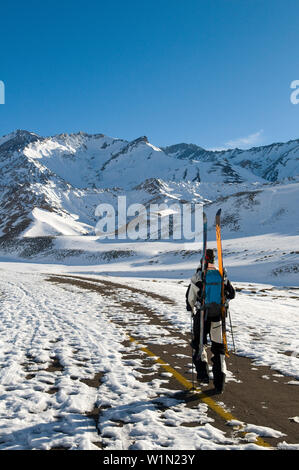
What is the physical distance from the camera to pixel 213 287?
673 centimetres

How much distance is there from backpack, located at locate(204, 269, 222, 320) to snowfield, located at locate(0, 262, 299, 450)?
59.7 inches

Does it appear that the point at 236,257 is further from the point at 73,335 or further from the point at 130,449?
the point at 130,449

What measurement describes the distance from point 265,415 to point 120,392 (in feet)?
8.39

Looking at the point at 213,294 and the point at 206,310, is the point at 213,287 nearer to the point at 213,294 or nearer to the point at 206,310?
the point at 213,294

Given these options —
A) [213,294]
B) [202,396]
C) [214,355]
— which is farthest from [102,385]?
[213,294]

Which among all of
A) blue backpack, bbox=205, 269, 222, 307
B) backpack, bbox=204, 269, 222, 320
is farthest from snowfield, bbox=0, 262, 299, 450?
blue backpack, bbox=205, 269, 222, 307

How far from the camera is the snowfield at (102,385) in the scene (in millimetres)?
4430

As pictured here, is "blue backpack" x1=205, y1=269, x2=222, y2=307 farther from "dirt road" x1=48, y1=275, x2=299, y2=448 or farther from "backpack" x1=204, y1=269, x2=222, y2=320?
"dirt road" x1=48, y1=275, x2=299, y2=448

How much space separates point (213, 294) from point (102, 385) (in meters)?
2.86

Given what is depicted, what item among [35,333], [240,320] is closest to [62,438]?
[35,333]

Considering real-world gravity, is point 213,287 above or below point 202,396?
above

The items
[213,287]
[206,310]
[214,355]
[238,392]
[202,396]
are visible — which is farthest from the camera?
[213,287]
